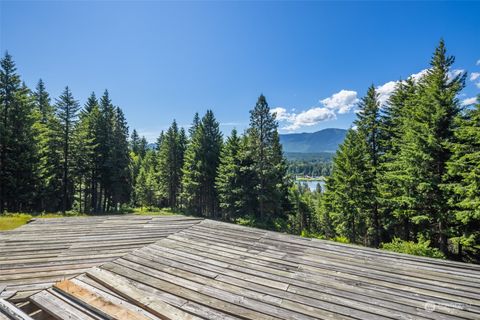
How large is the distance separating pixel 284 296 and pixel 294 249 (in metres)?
1.80

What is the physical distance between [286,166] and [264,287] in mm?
21740

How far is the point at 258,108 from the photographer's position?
2178 centimetres

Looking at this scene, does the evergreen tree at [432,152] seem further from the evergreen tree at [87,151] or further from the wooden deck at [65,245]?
the evergreen tree at [87,151]

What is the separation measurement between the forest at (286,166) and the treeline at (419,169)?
0.22ft

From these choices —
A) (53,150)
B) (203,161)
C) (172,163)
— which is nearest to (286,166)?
(203,161)

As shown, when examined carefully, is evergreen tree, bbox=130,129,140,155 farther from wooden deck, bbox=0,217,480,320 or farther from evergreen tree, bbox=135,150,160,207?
wooden deck, bbox=0,217,480,320

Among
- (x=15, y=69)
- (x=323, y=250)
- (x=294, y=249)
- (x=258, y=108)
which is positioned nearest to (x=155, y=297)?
(x=294, y=249)

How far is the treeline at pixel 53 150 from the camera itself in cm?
1817

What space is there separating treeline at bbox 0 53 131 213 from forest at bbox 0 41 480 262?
0.33 feet

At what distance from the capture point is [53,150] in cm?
2342

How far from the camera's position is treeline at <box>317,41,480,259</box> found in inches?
435

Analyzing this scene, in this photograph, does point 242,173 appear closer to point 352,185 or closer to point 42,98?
point 352,185

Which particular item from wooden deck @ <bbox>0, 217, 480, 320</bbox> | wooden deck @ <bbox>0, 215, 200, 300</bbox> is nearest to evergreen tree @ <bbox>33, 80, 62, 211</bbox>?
wooden deck @ <bbox>0, 215, 200, 300</bbox>

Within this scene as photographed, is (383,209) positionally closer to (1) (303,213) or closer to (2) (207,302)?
(2) (207,302)
